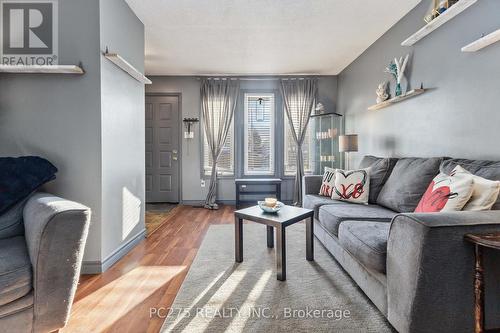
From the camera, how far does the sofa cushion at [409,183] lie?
7.29ft

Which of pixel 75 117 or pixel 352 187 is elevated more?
pixel 75 117

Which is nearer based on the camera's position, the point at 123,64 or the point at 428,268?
the point at 428,268

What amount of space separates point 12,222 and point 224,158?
12.4 ft

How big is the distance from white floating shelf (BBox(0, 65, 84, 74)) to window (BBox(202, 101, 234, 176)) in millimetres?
3201

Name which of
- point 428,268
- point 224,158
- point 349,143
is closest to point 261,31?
point 349,143

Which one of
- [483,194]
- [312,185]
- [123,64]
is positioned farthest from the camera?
[312,185]

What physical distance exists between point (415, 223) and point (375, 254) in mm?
389

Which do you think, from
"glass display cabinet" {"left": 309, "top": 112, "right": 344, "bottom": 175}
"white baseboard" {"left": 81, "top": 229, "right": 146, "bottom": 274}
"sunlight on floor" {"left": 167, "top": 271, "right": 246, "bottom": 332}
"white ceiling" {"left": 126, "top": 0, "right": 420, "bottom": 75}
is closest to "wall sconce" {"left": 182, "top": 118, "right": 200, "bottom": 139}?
"white ceiling" {"left": 126, "top": 0, "right": 420, "bottom": 75}

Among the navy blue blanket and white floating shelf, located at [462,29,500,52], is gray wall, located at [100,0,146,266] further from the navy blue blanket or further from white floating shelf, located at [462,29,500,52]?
white floating shelf, located at [462,29,500,52]

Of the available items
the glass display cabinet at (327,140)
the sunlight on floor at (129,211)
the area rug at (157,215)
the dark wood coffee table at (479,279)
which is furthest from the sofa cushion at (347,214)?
the area rug at (157,215)

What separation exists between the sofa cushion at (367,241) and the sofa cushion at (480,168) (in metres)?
0.66

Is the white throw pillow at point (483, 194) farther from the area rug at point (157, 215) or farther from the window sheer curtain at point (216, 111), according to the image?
the window sheer curtain at point (216, 111)

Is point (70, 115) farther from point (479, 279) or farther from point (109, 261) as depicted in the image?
point (479, 279)

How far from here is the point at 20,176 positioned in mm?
1852
